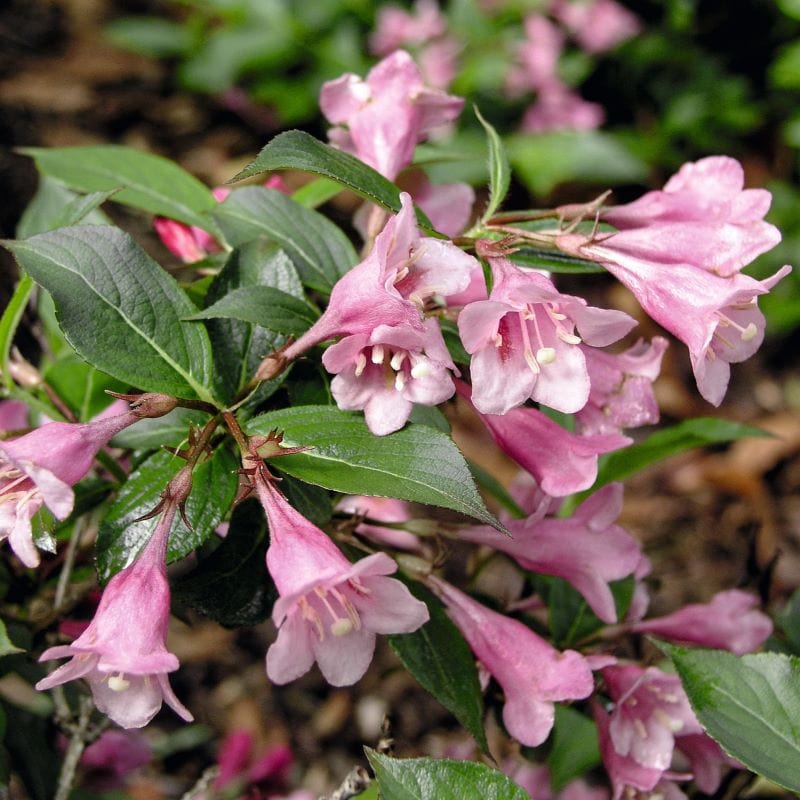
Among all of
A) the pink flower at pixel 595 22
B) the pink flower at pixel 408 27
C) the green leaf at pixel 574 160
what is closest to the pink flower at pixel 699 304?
the green leaf at pixel 574 160

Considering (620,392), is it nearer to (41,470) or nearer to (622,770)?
(622,770)

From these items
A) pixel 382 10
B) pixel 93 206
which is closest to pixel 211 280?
pixel 93 206

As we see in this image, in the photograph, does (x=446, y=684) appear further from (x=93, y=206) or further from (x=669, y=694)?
(x=93, y=206)

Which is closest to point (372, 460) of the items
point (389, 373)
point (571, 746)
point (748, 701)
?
point (389, 373)

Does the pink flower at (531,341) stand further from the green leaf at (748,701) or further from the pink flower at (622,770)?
the pink flower at (622,770)

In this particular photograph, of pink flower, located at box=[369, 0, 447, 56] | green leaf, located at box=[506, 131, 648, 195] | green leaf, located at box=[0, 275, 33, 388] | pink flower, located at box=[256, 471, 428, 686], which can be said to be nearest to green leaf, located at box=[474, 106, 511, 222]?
pink flower, located at box=[256, 471, 428, 686]

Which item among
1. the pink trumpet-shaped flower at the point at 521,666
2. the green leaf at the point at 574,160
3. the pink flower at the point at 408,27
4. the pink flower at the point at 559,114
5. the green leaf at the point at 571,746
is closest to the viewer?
the pink trumpet-shaped flower at the point at 521,666

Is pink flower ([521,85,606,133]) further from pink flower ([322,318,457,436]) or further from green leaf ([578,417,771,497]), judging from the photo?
pink flower ([322,318,457,436])
